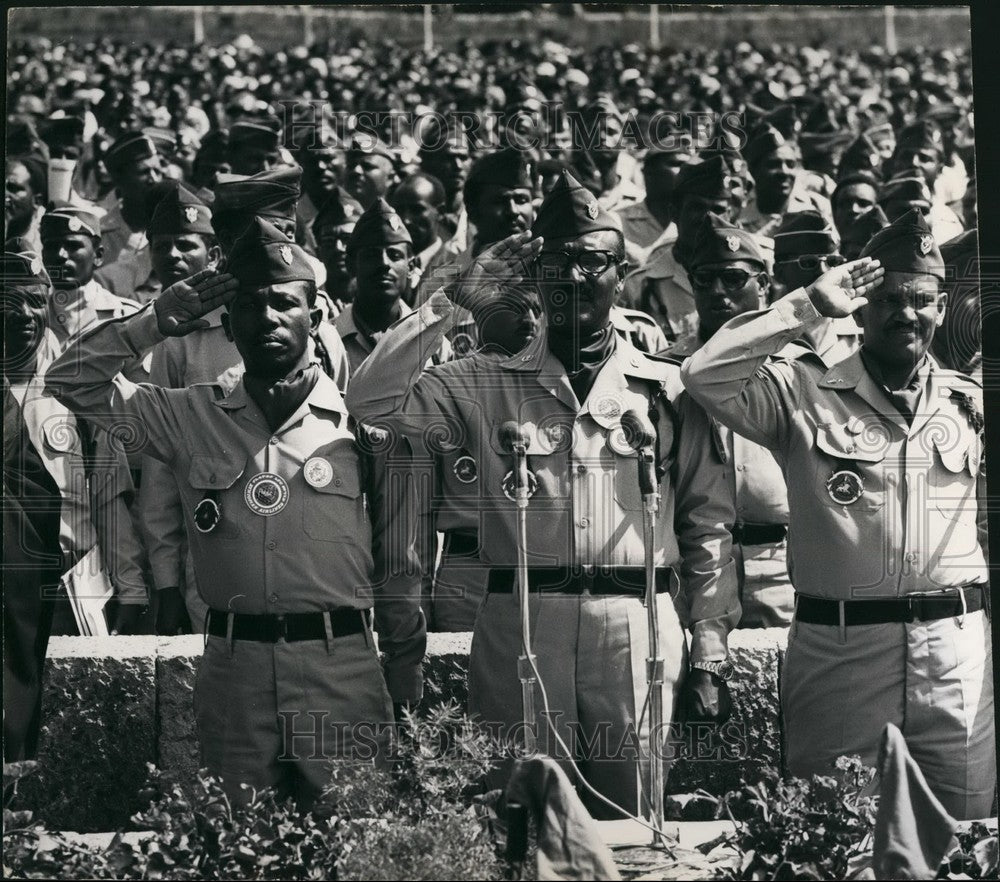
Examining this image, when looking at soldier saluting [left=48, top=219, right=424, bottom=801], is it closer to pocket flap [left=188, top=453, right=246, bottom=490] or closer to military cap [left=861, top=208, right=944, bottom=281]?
pocket flap [left=188, top=453, right=246, bottom=490]

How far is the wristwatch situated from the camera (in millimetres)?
8289

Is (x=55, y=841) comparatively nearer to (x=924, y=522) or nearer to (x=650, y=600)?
(x=650, y=600)

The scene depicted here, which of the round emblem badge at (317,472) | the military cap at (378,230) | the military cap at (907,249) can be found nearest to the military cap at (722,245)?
the military cap at (907,249)

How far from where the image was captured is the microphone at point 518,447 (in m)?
8.47

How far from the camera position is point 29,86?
9680mm

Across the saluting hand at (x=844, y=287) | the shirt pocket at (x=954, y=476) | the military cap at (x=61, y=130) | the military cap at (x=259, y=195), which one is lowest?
the shirt pocket at (x=954, y=476)

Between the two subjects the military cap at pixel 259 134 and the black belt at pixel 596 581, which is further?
the military cap at pixel 259 134

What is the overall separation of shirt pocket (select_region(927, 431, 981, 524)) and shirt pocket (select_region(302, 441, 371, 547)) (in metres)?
2.26

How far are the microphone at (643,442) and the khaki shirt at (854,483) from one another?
11.1 inches

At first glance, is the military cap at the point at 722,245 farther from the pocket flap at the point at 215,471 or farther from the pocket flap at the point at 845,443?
the pocket flap at the point at 215,471

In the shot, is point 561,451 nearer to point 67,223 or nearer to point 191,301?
point 191,301

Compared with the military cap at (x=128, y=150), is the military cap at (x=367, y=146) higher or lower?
lower

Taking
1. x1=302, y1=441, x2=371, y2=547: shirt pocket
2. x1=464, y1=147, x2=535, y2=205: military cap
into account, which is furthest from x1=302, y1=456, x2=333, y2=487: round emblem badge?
x1=464, y1=147, x2=535, y2=205: military cap

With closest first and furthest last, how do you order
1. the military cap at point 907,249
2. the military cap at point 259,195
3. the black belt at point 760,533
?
the military cap at point 907,249, the black belt at point 760,533, the military cap at point 259,195
